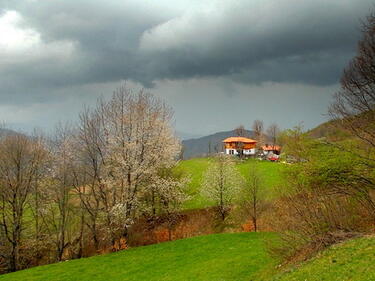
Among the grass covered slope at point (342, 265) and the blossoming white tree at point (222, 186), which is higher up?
the blossoming white tree at point (222, 186)

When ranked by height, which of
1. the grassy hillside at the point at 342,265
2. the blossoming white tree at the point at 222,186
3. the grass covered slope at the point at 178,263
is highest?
the blossoming white tree at the point at 222,186

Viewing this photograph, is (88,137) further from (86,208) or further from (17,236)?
(17,236)

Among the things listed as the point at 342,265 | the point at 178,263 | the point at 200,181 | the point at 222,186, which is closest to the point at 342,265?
the point at 342,265

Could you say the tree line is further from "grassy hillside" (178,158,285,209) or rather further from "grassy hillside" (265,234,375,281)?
"grassy hillside" (265,234,375,281)

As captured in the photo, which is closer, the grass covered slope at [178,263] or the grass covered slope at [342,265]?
the grass covered slope at [342,265]

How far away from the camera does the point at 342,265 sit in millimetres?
15281

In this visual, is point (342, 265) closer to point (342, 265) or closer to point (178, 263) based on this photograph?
point (342, 265)

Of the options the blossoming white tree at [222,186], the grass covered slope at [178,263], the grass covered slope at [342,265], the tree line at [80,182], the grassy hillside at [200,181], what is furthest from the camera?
the grassy hillside at [200,181]

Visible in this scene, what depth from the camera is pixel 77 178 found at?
133 ft

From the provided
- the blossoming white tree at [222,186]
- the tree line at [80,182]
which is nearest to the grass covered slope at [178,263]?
the tree line at [80,182]

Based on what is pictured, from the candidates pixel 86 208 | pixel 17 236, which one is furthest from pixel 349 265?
pixel 17 236

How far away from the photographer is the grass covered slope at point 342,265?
1380 cm

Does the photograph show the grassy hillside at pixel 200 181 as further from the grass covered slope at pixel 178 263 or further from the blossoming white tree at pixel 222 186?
the grass covered slope at pixel 178 263

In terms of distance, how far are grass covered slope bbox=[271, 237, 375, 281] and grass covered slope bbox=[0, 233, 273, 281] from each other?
262 inches
